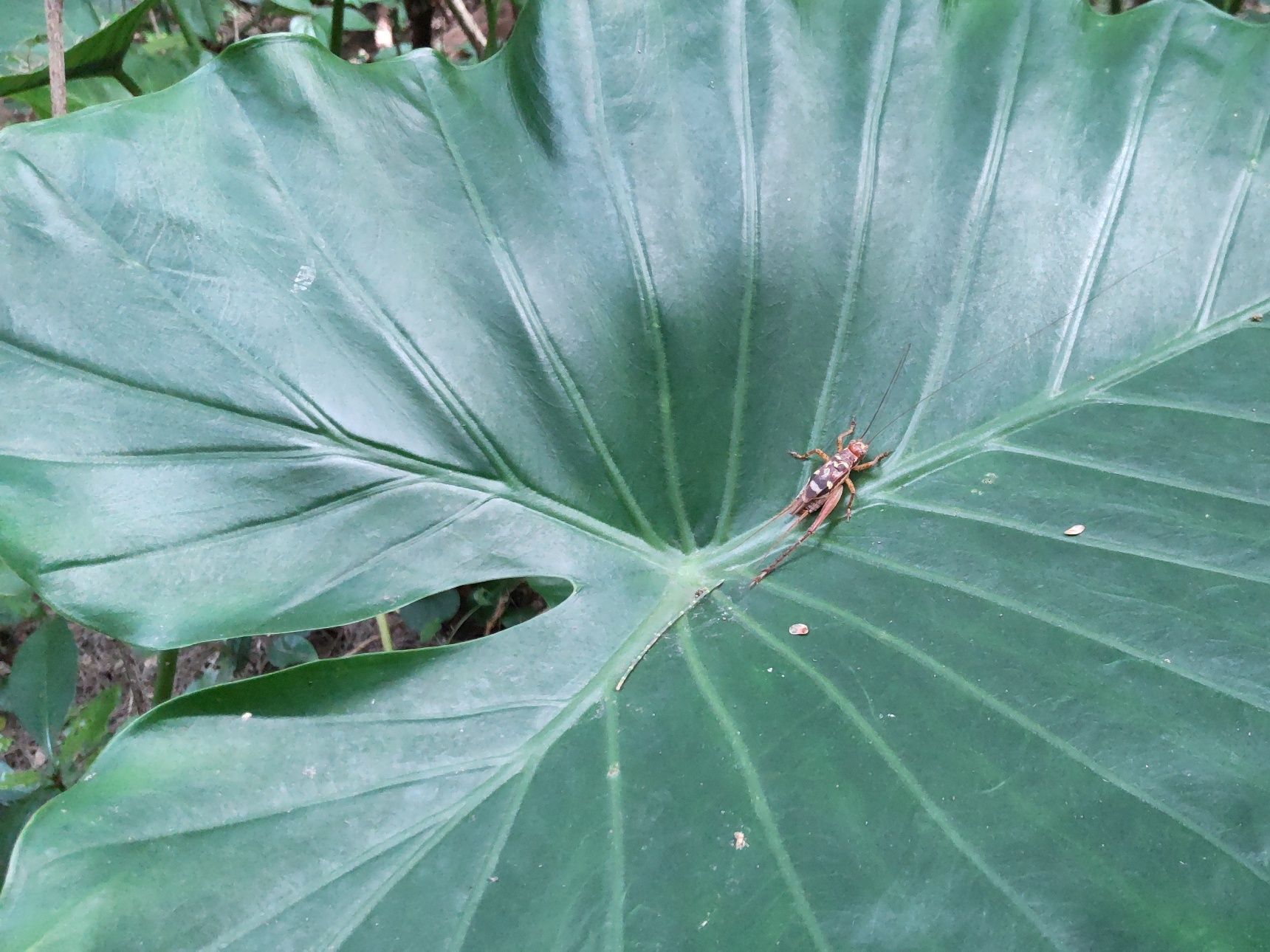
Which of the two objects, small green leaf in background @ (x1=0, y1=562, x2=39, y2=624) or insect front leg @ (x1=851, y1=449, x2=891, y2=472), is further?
small green leaf in background @ (x1=0, y1=562, x2=39, y2=624)

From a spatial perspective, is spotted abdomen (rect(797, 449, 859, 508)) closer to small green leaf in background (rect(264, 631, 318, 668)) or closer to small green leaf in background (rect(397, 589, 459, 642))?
small green leaf in background (rect(397, 589, 459, 642))

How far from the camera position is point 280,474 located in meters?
1.08

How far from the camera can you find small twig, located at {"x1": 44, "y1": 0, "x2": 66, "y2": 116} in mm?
1177

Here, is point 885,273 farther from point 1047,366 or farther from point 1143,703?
point 1143,703

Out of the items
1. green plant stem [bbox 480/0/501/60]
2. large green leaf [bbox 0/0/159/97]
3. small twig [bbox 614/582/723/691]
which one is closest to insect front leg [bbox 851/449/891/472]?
small twig [bbox 614/582/723/691]

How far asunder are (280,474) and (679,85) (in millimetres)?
722

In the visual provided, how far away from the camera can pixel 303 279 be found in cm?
110

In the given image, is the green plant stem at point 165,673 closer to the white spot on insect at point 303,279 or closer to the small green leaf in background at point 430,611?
the small green leaf in background at point 430,611

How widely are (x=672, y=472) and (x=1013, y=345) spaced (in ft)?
1.56

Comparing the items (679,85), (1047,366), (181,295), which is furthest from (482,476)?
(1047,366)

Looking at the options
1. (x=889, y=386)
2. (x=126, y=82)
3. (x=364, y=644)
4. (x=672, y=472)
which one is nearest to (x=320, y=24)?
(x=126, y=82)

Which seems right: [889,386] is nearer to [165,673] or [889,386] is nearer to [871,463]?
[871,463]

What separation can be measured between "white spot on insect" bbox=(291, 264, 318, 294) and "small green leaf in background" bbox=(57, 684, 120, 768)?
88 cm

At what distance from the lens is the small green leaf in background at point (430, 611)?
1895 millimetres
